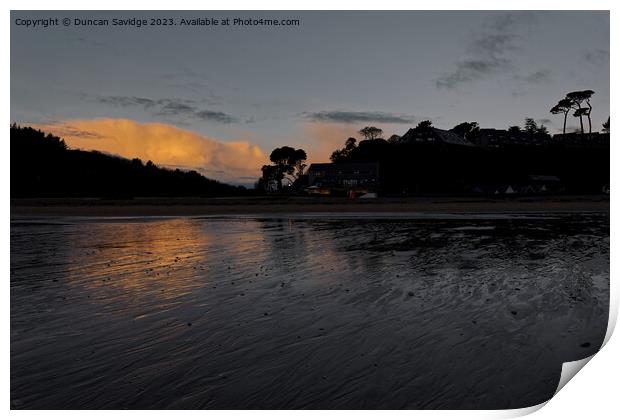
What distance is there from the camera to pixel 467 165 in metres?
112

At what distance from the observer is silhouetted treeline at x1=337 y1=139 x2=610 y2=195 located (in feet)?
337

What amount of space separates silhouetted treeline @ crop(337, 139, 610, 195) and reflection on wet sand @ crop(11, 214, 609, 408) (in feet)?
289

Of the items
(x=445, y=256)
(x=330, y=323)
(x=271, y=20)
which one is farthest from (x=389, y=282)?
(x=271, y=20)

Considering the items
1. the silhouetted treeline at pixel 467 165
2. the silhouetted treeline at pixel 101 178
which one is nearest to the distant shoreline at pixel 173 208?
the silhouetted treeline at pixel 101 178

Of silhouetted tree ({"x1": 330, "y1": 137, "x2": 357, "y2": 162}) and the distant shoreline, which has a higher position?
silhouetted tree ({"x1": 330, "y1": 137, "x2": 357, "y2": 162})

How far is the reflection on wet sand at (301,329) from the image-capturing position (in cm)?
584

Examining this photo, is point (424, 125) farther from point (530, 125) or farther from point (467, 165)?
point (530, 125)

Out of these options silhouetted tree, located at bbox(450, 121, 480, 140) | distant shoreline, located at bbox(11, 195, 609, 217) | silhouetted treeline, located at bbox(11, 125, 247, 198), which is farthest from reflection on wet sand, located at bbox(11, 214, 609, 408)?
silhouetted tree, located at bbox(450, 121, 480, 140)

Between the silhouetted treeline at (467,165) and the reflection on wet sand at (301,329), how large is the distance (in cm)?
8810

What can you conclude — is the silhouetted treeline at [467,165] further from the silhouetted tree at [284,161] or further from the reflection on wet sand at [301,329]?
the reflection on wet sand at [301,329]

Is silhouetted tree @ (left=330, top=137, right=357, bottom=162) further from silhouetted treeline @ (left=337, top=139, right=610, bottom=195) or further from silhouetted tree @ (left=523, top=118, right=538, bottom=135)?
silhouetted tree @ (left=523, top=118, right=538, bottom=135)

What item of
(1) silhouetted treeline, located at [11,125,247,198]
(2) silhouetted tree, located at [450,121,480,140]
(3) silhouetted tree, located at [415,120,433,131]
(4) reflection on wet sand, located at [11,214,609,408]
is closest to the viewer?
(4) reflection on wet sand, located at [11,214,609,408]
